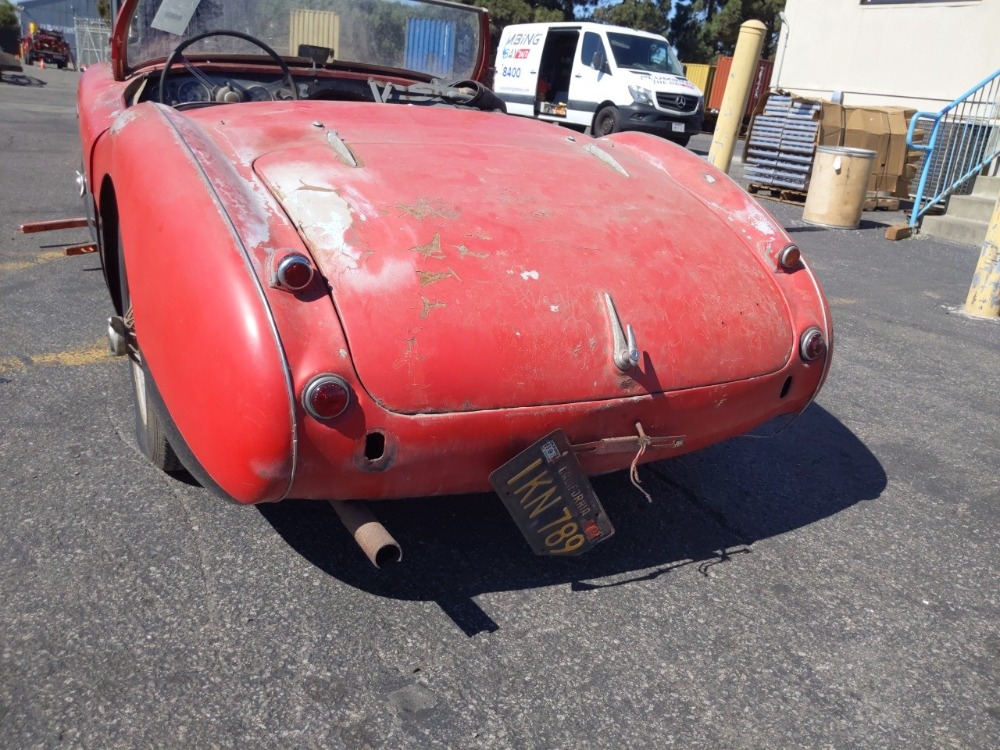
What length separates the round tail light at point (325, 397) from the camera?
6.13 feet

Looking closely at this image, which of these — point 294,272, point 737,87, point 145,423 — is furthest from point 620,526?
point 737,87

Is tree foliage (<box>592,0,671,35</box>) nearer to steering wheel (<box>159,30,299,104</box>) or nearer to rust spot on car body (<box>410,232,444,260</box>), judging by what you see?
steering wheel (<box>159,30,299,104</box>)

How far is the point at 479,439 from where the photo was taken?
204 centimetres

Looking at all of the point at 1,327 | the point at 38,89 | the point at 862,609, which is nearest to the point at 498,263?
the point at 862,609

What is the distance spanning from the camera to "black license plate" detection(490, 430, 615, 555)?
6.86 ft

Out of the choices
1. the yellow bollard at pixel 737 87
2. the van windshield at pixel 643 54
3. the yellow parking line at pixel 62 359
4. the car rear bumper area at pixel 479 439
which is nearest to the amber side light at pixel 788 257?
the car rear bumper area at pixel 479 439

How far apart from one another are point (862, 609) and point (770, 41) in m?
36.6

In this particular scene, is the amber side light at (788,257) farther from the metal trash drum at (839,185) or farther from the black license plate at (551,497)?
the metal trash drum at (839,185)

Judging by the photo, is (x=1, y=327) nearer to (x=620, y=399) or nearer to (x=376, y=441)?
(x=376, y=441)

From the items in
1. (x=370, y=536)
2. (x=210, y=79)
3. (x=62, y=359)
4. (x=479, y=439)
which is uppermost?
(x=210, y=79)

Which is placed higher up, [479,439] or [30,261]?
[479,439]

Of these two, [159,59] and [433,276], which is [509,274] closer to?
[433,276]

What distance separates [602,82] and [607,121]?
2.18ft

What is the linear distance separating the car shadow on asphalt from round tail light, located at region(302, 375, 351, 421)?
0.64 meters
